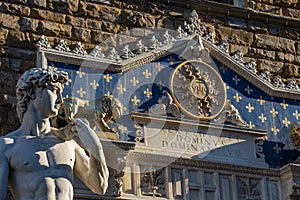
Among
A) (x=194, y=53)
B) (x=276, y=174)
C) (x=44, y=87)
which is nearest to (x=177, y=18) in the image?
(x=194, y=53)

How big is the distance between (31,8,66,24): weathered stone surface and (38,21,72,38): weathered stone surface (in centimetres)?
5

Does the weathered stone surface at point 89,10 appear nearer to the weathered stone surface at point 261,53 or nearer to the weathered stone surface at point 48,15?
the weathered stone surface at point 48,15

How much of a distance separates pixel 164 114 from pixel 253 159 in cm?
101

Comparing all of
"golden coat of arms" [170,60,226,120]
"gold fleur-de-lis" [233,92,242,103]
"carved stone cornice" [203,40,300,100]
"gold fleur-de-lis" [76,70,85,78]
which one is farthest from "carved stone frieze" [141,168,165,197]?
"carved stone cornice" [203,40,300,100]

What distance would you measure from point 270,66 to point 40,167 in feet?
17.1

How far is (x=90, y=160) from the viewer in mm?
5891

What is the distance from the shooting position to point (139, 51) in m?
9.66

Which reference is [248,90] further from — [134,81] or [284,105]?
[134,81]

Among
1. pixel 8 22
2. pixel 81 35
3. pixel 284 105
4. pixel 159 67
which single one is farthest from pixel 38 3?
pixel 284 105

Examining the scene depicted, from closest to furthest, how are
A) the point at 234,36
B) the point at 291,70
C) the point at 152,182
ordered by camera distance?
1. the point at 152,182
2. the point at 234,36
3. the point at 291,70

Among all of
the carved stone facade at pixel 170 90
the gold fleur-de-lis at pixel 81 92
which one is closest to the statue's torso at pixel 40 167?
the carved stone facade at pixel 170 90

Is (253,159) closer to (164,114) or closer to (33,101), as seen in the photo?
(164,114)

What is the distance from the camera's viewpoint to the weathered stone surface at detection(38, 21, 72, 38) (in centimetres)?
945

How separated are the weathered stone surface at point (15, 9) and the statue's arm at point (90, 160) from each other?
372 cm
